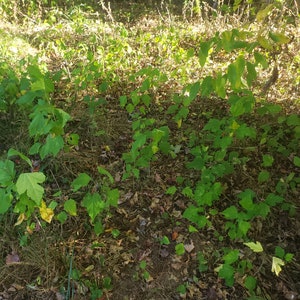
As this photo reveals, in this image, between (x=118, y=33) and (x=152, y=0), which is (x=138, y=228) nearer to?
(x=118, y=33)

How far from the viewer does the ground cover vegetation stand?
7.23 feet

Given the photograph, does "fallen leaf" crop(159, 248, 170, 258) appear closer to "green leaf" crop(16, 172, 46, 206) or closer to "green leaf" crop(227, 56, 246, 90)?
"green leaf" crop(16, 172, 46, 206)

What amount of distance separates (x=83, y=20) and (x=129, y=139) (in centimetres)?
347

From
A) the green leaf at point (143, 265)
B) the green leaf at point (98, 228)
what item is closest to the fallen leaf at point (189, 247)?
the green leaf at point (143, 265)

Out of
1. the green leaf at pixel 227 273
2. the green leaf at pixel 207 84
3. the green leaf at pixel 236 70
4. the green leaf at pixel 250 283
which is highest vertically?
the green leaf at pixel 236 70

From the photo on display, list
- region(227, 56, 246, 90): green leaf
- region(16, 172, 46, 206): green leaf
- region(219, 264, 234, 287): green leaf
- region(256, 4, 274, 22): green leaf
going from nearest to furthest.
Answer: region(16, 172, 46, 206): green leaf → region(227, 56, 246, 90): green leaf → region(256, 4, 274, 22): green leaf → region(219, 264, 234, 287): green leaf

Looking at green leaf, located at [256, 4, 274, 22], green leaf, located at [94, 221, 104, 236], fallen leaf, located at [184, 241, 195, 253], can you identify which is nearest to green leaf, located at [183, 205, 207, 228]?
fallen leaf, located at [184, 241, 195, 253]

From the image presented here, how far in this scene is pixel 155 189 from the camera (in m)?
3.04

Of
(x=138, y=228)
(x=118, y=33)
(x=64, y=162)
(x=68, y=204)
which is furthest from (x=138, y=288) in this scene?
(x=118, y=33)

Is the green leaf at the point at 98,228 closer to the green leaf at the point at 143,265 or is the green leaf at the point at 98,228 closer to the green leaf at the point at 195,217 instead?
the green leaf at the point at 143,265

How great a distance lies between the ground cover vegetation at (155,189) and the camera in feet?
7.23

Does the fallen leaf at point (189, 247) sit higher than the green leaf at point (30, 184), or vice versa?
the green leaf at point (30, 184)

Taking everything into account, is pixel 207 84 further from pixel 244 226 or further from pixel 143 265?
pixel 143 265

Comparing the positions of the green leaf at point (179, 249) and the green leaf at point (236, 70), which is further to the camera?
the green leaf at point (179, 249)
